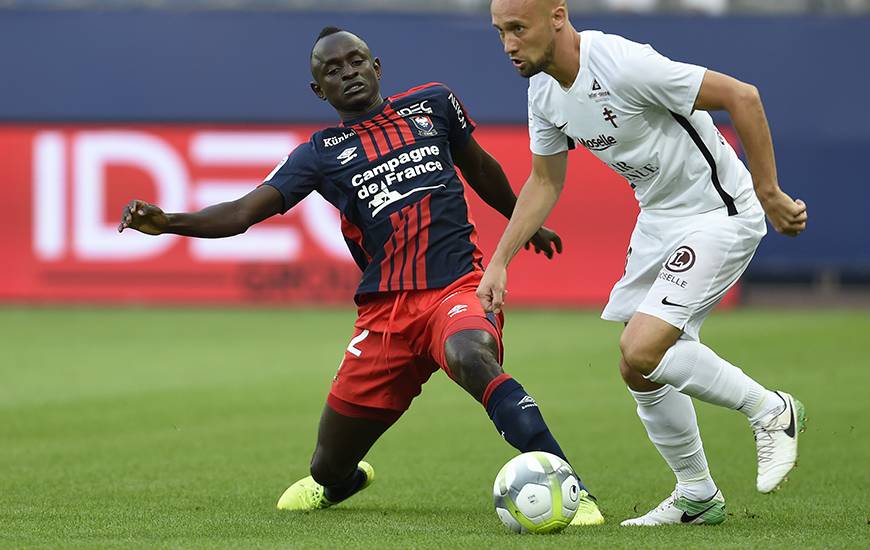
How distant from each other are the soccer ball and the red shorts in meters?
0.81

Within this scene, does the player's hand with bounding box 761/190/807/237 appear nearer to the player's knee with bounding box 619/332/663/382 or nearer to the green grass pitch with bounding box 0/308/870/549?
the player's knee with bounding box 619/332/663/382

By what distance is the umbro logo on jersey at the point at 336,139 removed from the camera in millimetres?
6332

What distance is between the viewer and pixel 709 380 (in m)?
5.41

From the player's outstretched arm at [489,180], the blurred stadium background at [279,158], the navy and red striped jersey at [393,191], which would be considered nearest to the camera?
the navy and red striped jersey at [393,191]

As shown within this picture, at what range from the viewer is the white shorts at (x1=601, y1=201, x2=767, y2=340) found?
5.45 metres

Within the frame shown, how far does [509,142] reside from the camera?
741 inches

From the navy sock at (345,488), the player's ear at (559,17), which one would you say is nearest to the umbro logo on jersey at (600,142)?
the player's ear at (559,17)

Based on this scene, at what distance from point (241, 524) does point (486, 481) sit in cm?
189

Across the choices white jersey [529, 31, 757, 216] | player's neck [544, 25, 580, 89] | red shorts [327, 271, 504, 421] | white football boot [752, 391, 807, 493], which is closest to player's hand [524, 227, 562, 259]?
red shorts [327, 271, 504, 421]

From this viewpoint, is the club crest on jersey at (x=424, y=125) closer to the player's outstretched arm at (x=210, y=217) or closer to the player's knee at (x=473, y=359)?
the player's outstretched arm at (x=210, y=217)

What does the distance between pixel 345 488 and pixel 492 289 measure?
153 cm

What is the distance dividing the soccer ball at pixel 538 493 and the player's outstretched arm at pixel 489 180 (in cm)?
156

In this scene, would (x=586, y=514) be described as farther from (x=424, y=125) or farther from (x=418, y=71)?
(x=418, y=71)

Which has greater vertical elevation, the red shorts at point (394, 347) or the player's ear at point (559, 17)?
the player's ear at point (559, 17)
